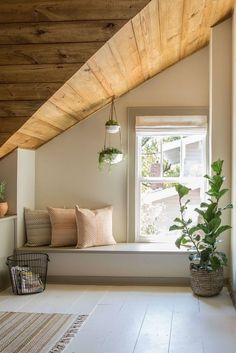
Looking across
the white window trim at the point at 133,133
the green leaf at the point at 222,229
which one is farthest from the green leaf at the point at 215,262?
the white window trim at the point at 133,133

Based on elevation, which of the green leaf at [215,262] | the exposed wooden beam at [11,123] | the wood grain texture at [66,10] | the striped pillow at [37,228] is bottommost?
the green leaf at [215,262]

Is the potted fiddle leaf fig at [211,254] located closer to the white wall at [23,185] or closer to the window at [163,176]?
the window at [163,176]

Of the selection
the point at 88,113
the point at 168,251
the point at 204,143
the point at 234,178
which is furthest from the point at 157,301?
the point at 88,113

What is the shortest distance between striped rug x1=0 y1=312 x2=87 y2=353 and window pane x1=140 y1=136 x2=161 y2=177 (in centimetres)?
214

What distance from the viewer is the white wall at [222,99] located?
454 cm

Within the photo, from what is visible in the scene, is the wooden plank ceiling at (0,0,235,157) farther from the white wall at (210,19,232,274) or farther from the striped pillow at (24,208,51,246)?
the striped pillow at (24,208,51,246)

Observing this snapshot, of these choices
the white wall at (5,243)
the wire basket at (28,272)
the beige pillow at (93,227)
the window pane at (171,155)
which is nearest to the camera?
the wire basket at (28,272)

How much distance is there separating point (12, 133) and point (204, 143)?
2.23 m

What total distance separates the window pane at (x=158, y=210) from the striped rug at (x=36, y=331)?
70.9 inches

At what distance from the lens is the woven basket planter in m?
4.11

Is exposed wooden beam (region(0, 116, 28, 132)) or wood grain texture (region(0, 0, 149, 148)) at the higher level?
wood grain texture (region(0, 0, 149, 148))

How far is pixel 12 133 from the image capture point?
4.13 metres

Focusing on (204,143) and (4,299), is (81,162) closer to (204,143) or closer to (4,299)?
(204,143)

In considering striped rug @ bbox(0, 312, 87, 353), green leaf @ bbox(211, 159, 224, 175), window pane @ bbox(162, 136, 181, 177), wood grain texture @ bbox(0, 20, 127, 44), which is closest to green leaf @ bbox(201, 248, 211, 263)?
green leaf @ bbox(211, 159, 224, 175)
